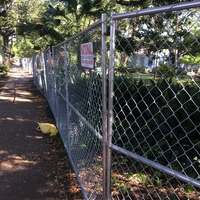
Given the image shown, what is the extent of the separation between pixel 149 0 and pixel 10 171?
25.8 feet

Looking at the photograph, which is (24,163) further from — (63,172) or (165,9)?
(165,9)

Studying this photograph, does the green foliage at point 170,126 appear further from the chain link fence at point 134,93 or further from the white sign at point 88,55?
the white sign at point 88,55

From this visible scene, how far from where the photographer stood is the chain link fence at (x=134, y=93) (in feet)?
4.85

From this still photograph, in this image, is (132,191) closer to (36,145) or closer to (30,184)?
(30,184)

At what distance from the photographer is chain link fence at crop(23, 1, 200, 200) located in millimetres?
1478

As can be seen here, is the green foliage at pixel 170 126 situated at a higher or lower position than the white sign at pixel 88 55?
lower

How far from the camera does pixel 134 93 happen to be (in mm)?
3102

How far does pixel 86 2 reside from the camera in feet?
31.9

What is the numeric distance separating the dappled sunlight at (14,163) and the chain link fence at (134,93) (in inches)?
34.9

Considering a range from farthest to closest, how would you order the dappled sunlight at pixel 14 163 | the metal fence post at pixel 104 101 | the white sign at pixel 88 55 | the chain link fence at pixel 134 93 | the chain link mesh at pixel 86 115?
the dappled sunlight at pixel 14 163 < the chain link mesh at pixel 86 115 < the white sign at pixel 88 55 < the metal fence post at pixel 104 101 < the chain link fence at pixel 134 93

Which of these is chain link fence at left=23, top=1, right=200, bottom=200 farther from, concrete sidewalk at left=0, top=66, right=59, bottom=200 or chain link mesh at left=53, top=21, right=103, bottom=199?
concrete sidewalk at left=0, top=66, right=59, bottom=200

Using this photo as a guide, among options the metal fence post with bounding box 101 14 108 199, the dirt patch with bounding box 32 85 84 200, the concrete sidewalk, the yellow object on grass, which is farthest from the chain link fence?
the yellow object on grass

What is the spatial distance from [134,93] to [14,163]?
2673 mm

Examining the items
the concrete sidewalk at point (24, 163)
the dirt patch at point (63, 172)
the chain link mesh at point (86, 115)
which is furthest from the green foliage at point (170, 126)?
the concrete sidewalk at point (24, 163)
